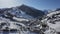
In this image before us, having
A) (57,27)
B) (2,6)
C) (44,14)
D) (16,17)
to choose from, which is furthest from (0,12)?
(57,27)

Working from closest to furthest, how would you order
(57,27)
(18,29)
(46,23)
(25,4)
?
1. (57,27)
2. (46,23)
3. (25,4)
4. (18,29)

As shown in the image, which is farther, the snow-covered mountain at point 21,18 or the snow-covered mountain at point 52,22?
the snow-covered mountain at point 21,18

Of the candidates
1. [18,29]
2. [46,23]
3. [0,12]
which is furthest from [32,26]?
[0,12]

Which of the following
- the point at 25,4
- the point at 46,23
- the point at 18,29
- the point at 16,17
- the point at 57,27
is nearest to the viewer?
the point at 57,27

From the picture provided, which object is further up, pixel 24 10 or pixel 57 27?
pixel 24 10

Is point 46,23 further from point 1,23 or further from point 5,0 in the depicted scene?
point 1,23

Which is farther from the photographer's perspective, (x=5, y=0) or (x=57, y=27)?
(x=5, y=0)

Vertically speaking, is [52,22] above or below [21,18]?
below

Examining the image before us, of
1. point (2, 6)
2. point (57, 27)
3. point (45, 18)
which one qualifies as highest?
point (2, 6)

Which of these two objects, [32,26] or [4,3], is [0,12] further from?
[32,26]

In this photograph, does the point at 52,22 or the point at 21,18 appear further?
the point at 21,18

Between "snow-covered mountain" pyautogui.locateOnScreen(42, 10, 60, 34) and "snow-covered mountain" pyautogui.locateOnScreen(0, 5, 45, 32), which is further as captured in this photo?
"snow-covered mountain" pyautogui.locateOnScreen(0, 5, 45, 32)
